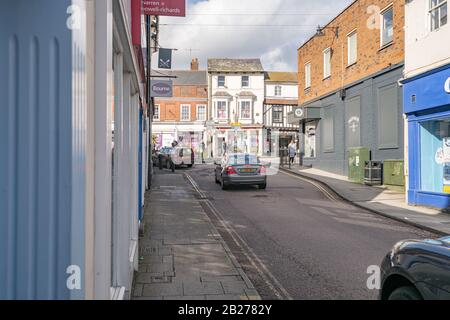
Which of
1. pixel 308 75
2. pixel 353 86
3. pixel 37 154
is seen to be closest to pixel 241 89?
pixel 308 75

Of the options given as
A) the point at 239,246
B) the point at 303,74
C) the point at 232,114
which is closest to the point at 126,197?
the point at 239,246

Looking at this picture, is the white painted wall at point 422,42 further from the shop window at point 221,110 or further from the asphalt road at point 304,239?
the shop window at point 221,110

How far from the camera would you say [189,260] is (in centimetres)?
646

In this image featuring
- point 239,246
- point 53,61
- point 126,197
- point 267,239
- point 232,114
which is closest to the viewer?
point 53,61

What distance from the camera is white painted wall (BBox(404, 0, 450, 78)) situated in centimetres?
1148

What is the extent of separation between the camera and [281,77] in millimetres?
51219

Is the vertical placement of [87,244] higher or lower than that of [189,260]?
higher

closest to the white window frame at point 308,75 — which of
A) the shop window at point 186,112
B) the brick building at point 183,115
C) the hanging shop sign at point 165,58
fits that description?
the hanging shop sign at point 165,58

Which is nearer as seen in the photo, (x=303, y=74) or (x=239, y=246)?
(x=239, y=246)

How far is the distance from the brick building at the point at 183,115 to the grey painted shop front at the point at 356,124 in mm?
24567

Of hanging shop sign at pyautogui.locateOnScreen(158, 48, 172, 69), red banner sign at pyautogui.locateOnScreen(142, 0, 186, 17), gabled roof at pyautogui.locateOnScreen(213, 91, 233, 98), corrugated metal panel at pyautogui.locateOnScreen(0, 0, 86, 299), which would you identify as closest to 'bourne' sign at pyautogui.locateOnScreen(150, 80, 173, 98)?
hanging shop sign at pyautogui.locateOnScreen(158, 48, 172, 69)

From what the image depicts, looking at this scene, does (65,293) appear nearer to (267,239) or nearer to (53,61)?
(53,61)
